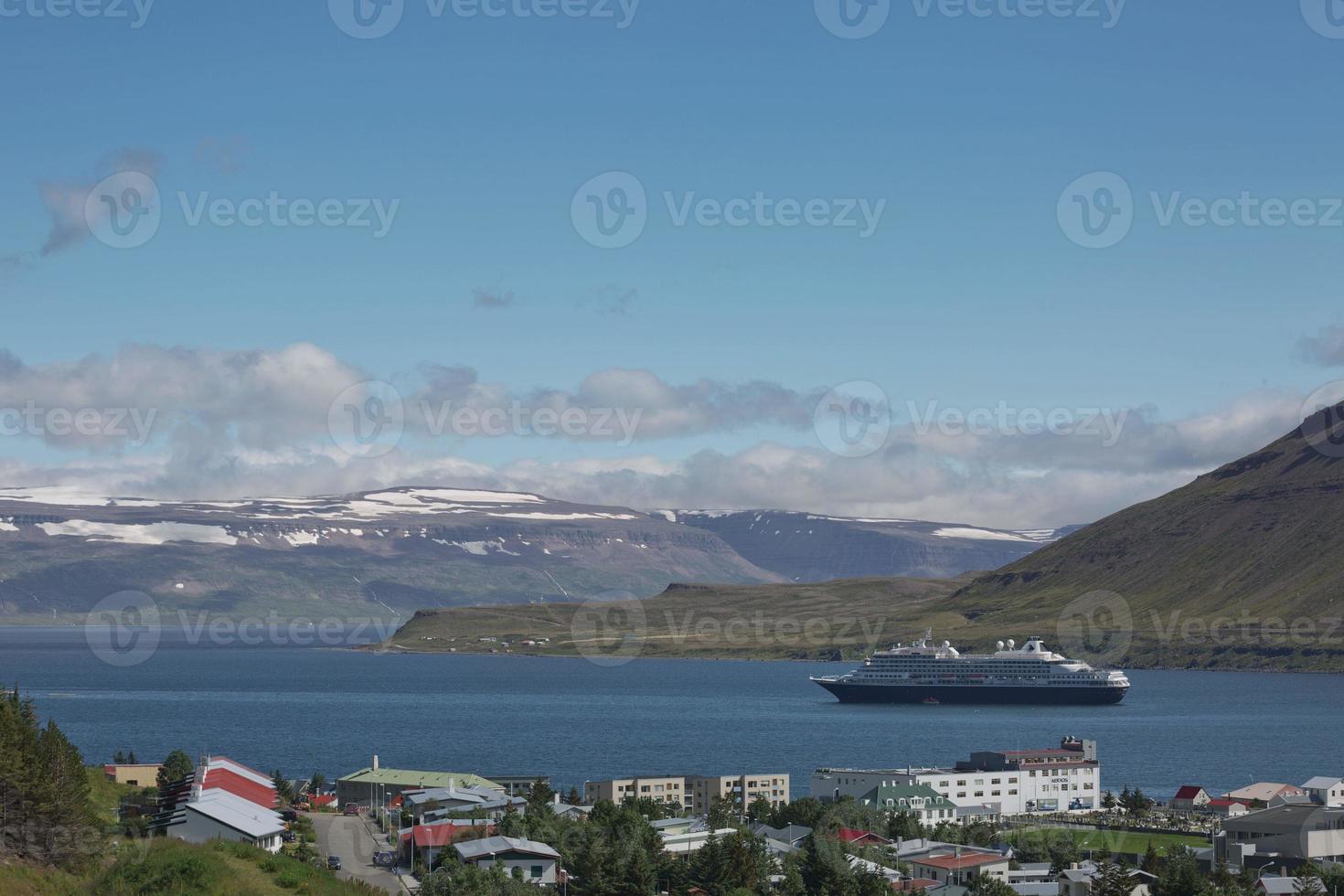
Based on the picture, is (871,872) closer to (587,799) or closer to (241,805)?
(241,805)

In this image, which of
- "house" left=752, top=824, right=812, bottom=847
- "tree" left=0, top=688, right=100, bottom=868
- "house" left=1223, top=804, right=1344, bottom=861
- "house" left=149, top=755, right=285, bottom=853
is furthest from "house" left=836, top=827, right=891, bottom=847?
"tree" left=0, top=688, right=100, bottom=868

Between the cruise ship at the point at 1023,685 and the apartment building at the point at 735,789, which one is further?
the cruise ship at the point at 1023,685

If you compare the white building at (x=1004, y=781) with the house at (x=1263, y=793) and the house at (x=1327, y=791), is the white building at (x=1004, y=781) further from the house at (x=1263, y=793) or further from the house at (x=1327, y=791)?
the house at (x=1327, y=791)

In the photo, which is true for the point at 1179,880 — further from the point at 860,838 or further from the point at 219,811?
the point at 219,811

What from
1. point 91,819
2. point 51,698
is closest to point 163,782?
point 91,819

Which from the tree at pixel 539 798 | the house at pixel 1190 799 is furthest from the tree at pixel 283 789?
the house at pixel 1190 799

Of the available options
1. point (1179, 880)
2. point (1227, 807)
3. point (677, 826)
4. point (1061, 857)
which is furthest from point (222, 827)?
point (1227, 807)
